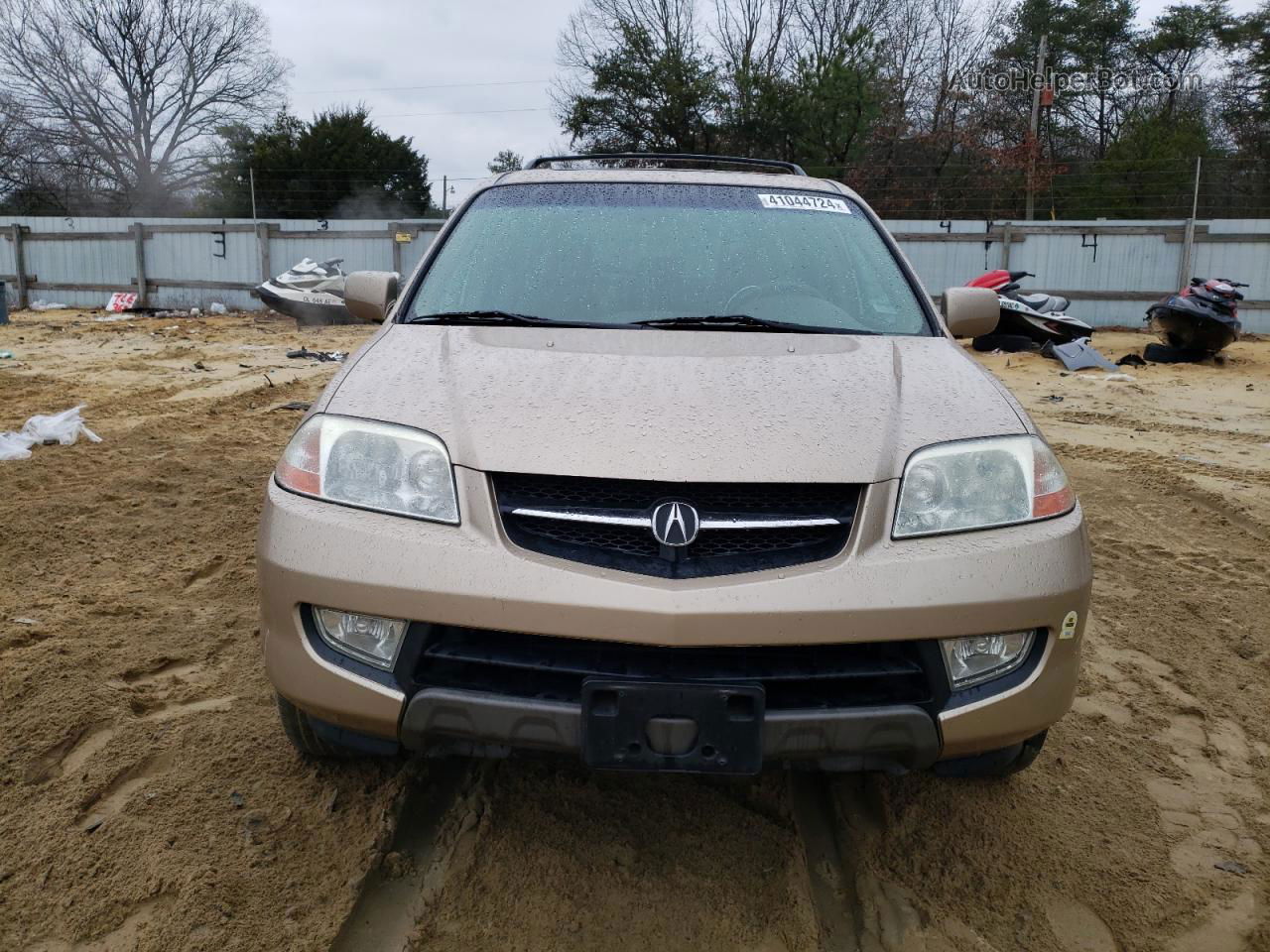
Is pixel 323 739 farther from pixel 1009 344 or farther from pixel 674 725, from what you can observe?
pixel 1009 344

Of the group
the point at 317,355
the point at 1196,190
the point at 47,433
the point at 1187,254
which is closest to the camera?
the point at 47,433

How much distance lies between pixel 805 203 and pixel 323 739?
2301 millimetres

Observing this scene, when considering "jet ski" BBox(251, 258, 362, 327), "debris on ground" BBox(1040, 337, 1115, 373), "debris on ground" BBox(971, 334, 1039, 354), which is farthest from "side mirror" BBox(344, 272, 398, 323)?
"jet ski" BBox(251, 258, 362, 327)

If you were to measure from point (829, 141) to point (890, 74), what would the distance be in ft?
12.5

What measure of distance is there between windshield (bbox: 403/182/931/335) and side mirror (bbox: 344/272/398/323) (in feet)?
1.10

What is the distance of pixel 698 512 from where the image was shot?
192cm

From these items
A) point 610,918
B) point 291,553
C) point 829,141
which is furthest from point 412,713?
point 829,141

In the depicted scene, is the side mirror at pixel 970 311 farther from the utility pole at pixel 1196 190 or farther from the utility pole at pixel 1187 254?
the utility pole at pixel 1196 190

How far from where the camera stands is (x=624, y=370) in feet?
7.55

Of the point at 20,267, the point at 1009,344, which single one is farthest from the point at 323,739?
the point at 20,267

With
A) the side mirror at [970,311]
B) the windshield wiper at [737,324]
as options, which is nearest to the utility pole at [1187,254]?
the side mirror at [970,311]

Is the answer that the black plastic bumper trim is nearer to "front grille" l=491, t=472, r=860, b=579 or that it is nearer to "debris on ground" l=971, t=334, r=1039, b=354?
"front grille" l=491, t=472, r=860, b=579

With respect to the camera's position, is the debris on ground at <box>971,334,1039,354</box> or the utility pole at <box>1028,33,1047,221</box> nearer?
the debris on ground at <box>971,334,1039,354</box>

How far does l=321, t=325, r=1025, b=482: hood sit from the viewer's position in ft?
6.45
